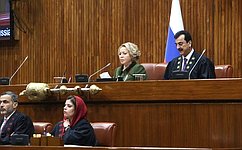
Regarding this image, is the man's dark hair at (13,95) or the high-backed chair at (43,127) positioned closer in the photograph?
the high-backed chair at (43,127)

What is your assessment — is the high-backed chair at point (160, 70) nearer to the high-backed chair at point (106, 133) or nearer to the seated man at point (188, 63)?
the seated man at point (188, 63)

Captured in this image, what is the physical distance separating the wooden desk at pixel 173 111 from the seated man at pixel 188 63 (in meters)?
0.36

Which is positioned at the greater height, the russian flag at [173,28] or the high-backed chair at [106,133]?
the russian flag at [173,28]

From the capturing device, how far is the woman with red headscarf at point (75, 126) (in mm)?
4691

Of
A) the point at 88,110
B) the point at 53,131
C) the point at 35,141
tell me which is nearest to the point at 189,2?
the point at 88,110

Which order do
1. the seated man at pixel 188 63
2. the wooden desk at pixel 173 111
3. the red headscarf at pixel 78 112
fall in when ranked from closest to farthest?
the wooden desk at pixel 173 111
the red headscarf at pixel 78 112
the seated man at pixel 188 63

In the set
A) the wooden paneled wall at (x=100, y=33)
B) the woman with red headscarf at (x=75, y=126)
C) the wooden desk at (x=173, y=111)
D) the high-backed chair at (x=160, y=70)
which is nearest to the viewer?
the wooden desk at (x=173, y=111)

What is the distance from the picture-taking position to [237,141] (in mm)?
4508

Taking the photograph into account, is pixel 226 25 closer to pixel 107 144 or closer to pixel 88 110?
pixel 88 110

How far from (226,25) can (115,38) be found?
145 centimetres

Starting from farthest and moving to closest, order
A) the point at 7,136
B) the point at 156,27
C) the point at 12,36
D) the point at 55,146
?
1. the point at 12,36
2. the point at 156,27
3. the point at 7,136
4. the point at 55,146

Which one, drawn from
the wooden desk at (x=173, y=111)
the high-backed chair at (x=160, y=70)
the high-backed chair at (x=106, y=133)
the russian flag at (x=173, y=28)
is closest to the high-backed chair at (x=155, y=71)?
the high-backed chair at (x=160, y=70)

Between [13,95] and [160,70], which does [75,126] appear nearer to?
[13,95]

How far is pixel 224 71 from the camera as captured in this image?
548 cm
